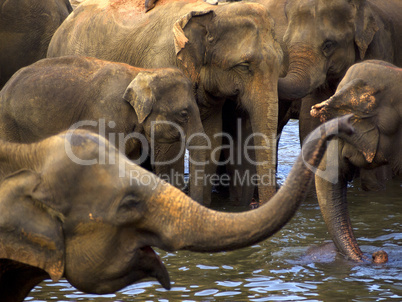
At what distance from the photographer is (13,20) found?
9289 millimetres

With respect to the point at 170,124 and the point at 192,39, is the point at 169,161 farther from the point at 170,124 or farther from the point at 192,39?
the point at 192,39

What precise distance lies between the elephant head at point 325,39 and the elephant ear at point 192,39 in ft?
2.49

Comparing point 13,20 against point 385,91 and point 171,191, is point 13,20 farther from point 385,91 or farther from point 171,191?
point 171,191

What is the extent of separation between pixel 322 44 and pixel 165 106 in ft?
5.55

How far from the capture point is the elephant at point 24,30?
30.4 ft

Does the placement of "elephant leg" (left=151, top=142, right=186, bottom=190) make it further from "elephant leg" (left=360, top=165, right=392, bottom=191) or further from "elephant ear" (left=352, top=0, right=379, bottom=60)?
"elephant ear" (left=352, top=0, right=379, bottom=60)

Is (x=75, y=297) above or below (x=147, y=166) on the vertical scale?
below

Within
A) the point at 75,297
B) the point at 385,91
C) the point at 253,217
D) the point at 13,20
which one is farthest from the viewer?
the point at 13,20

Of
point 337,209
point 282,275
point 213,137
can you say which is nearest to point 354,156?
point 337,209

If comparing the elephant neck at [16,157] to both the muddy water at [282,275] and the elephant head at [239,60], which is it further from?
the elephant head at [239,60]

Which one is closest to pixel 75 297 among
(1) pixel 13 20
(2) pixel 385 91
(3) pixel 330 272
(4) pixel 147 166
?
(3) pixel 330 272

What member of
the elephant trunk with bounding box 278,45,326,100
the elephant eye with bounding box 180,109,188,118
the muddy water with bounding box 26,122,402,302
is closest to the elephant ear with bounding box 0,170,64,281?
the muddy water with bounding box 26,122,402,302

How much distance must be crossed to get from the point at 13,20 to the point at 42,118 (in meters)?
3.68

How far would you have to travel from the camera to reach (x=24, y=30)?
9375mm
